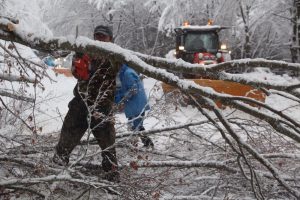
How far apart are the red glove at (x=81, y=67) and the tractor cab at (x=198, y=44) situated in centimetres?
923

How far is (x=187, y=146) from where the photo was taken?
5410mm

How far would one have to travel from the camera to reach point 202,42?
1429cm

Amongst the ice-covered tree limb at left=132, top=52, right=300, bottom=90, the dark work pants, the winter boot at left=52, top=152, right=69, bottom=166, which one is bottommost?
the winter boot at left=52, top=152, right=69, bottom=166

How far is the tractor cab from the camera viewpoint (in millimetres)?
13586

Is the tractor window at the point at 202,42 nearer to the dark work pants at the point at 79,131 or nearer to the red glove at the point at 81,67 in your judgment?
the dark work pants at the point at 79,131

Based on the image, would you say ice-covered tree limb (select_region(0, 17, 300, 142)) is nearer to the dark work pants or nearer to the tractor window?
the dark work pants

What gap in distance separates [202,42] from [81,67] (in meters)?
10.4

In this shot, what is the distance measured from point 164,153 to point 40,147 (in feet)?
4.19

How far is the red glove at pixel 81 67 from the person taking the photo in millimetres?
4258

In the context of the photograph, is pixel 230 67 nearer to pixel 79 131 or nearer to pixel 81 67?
pixel 81 67

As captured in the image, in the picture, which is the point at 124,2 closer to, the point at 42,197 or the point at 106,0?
the point at 106,0

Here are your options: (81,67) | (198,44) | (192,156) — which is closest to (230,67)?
(81,67)

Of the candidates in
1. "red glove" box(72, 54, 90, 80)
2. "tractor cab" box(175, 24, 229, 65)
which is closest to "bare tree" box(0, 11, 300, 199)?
"red glove" box(72, 54, 90, 80)

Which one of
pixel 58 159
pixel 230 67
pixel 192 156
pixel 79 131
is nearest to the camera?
pixel 230 67
